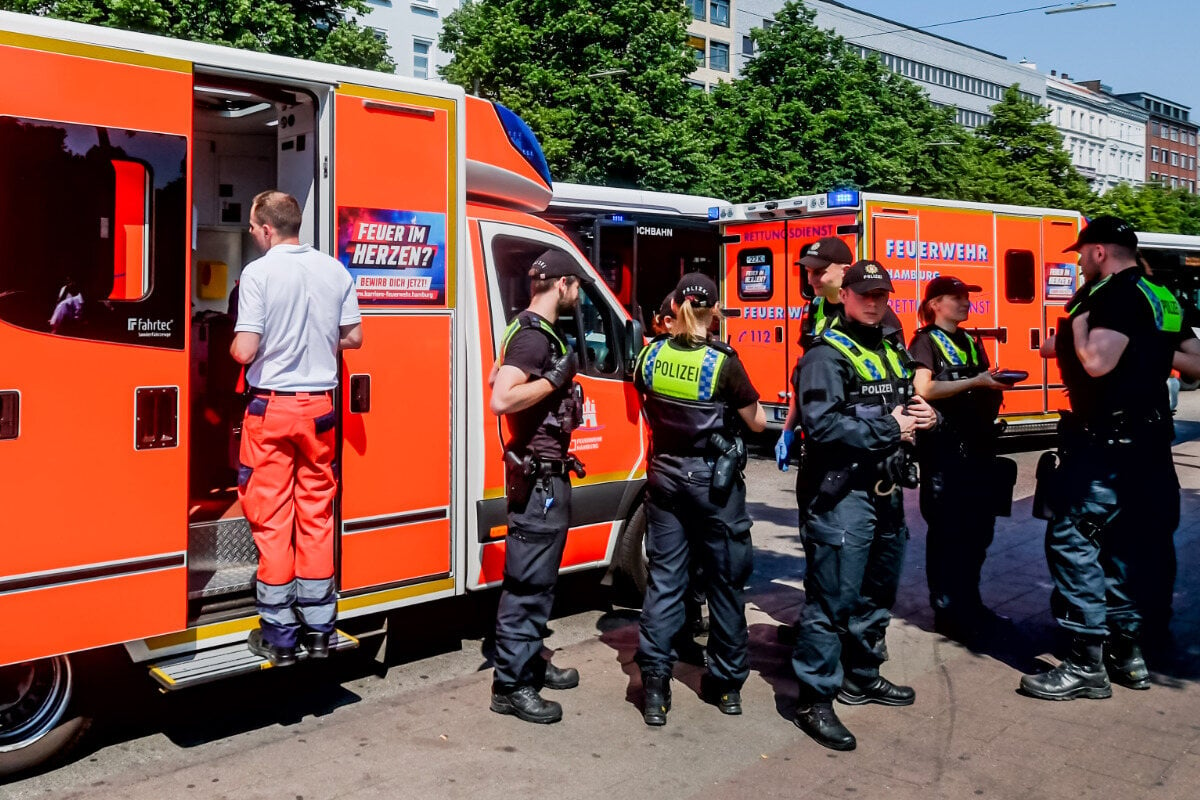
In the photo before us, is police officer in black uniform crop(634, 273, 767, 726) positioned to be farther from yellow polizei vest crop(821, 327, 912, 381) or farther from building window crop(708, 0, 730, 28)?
building window crop(708, 0, 730, 28)

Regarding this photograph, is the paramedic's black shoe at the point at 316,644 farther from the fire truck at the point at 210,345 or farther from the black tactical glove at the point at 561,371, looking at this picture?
the black tactical glove at the point at 561,371

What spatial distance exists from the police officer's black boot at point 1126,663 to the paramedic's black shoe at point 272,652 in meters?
3.85

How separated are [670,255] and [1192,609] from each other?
974 cm

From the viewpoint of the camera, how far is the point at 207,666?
4.62 m

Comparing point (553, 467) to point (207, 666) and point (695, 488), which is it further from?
point (207, 666)

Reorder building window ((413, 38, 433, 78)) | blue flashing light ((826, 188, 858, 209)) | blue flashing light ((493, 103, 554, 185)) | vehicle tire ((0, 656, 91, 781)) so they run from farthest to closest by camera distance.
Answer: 1. building window ((413, 38, 433, 78))
2. blue flashing light ((826, 188, 858, 209))
3. blue flashing light ((493, 103, 554, 185))
4. vehicle tire ((0, 656, 91, 781))

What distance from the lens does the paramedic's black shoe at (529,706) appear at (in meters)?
4.95

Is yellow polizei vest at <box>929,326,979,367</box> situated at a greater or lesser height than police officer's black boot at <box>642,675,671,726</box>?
greater

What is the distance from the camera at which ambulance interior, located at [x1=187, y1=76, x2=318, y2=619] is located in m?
5.31

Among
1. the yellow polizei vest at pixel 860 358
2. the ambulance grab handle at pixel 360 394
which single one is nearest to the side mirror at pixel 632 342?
the yellow polizei vest at pixel 860 358

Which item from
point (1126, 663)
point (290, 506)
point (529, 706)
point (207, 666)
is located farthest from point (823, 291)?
point (207, 666)

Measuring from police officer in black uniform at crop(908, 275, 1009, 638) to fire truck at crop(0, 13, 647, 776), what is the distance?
1634 mm

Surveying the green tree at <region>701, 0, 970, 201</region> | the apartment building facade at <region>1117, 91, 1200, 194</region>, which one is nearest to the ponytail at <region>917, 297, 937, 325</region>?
the green tree at <region>701, 0, 970, 201</region>

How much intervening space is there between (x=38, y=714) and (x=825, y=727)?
3.11 metres
